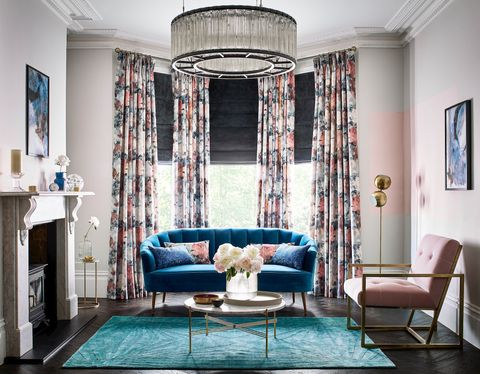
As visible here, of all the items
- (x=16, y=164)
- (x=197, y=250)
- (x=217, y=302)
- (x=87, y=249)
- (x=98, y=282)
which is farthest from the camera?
(x=98, y=282)

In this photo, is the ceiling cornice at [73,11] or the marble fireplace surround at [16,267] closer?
the marble fireplace surround at [16,267]

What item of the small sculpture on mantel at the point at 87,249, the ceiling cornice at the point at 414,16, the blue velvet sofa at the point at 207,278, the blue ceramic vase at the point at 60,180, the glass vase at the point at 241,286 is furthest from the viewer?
the small sculpture on mantel at the point at 87,249

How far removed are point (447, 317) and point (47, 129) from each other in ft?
14.5

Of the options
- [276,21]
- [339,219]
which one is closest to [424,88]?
[339,219]

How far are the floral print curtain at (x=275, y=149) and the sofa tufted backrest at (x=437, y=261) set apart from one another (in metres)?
2.56

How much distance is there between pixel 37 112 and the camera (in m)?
5.48

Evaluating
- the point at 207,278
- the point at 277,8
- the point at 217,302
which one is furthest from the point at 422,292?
the point at 277,8

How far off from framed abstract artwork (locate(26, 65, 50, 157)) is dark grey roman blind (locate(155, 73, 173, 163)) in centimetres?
229

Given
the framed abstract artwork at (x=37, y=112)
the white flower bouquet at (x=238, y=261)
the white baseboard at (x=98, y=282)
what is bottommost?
the white baseboard at (x=98, y=282)

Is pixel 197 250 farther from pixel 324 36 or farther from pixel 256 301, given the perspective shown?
pixel 324 36

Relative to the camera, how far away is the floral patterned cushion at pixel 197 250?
22.8ft

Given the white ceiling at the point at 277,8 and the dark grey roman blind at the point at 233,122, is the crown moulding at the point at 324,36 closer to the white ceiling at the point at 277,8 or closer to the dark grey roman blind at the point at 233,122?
the white ceiling at the point at 277,8

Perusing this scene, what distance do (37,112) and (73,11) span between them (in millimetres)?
1431

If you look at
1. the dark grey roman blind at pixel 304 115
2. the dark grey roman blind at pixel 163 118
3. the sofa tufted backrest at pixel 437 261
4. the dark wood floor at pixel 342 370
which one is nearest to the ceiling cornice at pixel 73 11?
the dark grey roman blind at pixel 163 118
